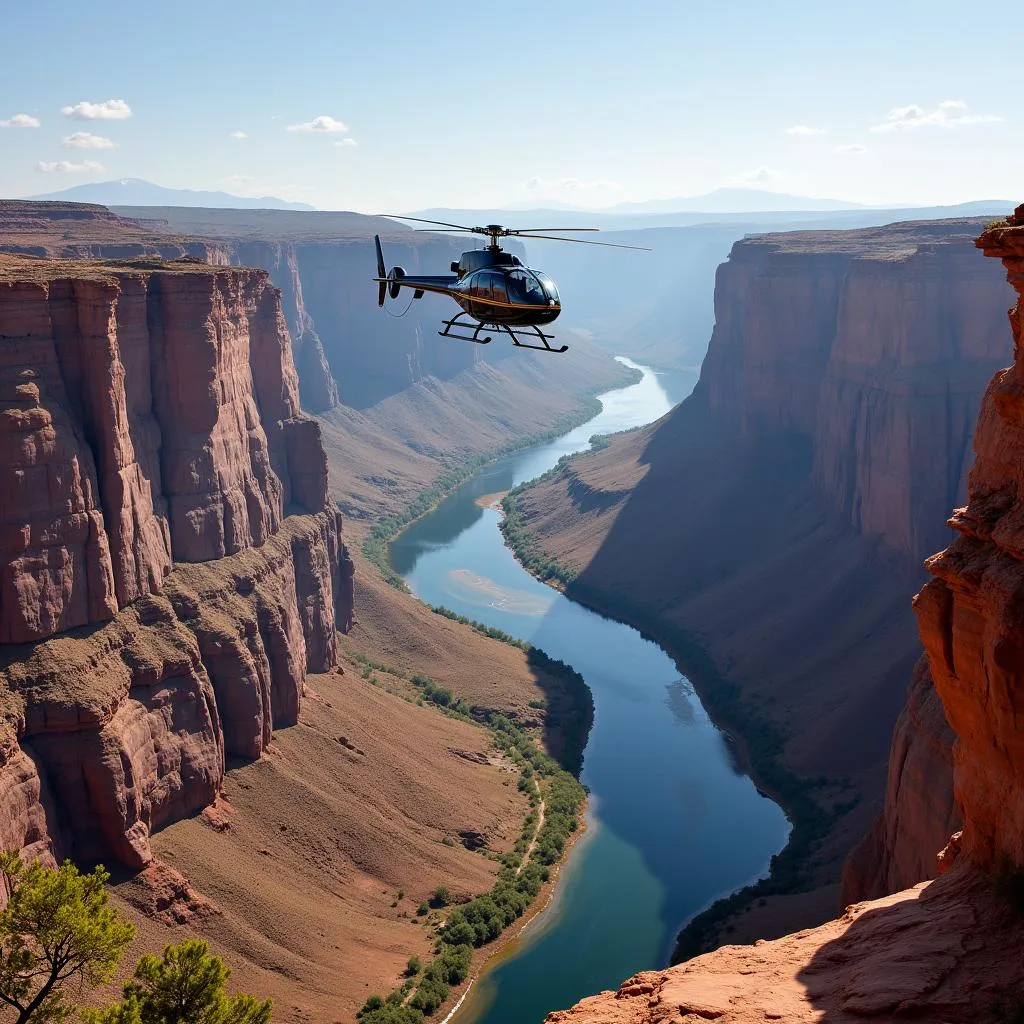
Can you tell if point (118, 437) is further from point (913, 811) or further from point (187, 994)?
point (913, 811)

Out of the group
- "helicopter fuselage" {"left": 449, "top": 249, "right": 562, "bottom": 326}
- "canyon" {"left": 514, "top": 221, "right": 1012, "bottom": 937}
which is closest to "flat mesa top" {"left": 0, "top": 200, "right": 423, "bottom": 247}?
"canyon" {"left": 514, "top": 221, "right": 1012, "bottom": 937}

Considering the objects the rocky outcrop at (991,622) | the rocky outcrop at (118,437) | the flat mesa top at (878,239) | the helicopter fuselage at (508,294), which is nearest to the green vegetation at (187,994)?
the rocky outcrop at (991,622)

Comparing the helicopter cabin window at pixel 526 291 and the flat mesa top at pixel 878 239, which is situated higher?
the flat mesa top at pixel 878 239

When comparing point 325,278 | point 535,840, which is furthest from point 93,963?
point 325,278

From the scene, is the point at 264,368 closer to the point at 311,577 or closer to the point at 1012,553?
the point at 311,577

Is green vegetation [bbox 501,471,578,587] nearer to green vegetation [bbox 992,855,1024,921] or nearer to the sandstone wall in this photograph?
the sandstone wall

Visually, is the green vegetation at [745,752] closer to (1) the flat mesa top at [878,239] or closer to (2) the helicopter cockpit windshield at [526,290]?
(2) the helicopter cockpit windshield at [526,290]
